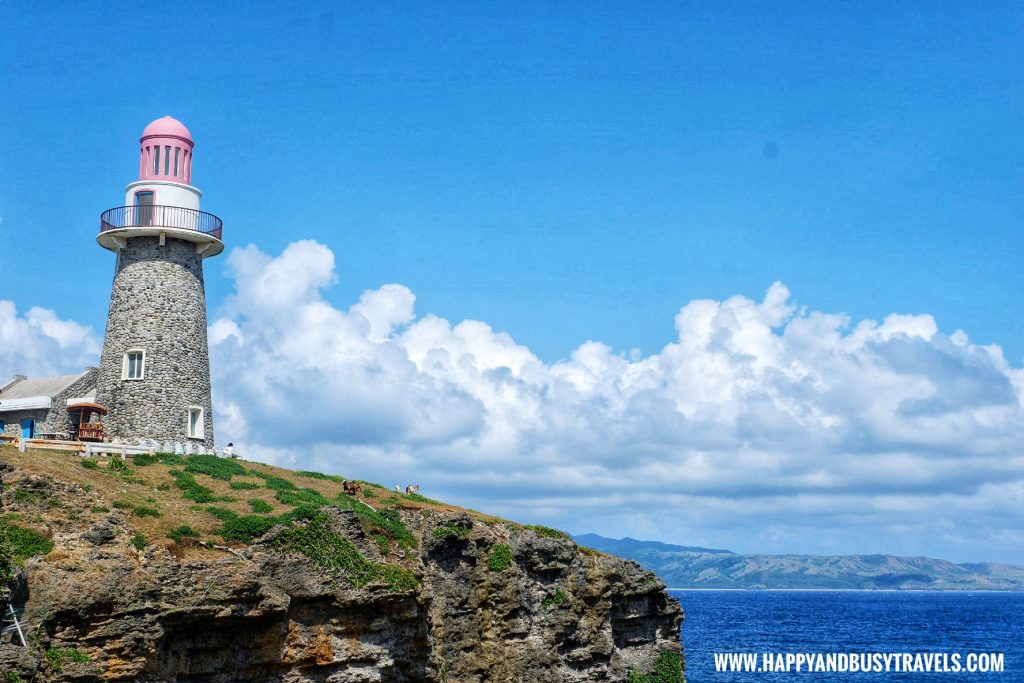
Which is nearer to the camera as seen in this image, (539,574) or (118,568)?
(118,568)

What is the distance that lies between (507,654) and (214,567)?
1442cm

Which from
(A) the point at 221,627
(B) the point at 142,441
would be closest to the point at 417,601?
(A) the point at 221,627

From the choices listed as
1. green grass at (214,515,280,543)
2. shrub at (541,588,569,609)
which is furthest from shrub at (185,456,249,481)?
shrub at (541,588,569,609)

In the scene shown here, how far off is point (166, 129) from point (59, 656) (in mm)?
28346

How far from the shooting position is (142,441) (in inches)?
1708

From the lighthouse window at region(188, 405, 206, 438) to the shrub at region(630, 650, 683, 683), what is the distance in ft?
75.9

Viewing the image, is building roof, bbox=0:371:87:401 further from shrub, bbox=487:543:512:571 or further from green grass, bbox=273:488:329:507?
shrub, bbox=487:543:512:571

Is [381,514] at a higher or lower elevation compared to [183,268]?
lower

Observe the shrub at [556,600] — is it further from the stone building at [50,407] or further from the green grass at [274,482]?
the stone building at [50,407]

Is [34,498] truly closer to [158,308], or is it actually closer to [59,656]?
[59,656]

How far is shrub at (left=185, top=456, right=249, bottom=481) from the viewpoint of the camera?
1606 inches

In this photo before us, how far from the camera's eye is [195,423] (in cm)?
4822

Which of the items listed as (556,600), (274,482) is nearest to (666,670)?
(556,600)

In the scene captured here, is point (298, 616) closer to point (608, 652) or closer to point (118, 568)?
point (118, 568)
